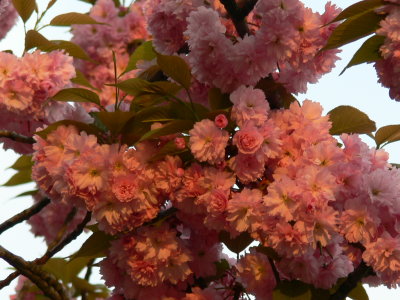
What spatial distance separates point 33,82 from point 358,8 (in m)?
0.97

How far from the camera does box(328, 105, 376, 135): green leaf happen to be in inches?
71.9

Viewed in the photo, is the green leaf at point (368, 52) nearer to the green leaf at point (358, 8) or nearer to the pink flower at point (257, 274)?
the green leaf at point (358, 8)

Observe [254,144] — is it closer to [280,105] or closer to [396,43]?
[280,105]

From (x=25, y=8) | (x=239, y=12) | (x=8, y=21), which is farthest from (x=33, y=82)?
(x=8, y=21)

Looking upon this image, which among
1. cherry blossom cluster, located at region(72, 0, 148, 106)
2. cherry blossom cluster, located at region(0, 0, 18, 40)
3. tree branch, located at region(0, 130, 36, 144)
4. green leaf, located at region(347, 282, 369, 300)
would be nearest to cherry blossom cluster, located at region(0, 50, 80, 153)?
tree branch, located at region(0, 130, 36, 144)

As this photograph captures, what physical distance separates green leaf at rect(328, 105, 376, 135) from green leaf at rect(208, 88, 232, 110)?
30 cm

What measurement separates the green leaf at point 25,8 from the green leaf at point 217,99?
83 centimetres

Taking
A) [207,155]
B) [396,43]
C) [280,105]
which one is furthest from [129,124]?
[396,43]

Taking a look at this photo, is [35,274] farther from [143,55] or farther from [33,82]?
[143,55]

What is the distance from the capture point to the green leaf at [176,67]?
168 centimetres

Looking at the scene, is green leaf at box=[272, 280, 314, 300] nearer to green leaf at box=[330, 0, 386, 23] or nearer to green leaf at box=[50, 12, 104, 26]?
green leaf at box=[330, 0, 386, 23]

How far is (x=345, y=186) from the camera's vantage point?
162cm

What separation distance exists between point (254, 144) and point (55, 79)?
31.4 inches

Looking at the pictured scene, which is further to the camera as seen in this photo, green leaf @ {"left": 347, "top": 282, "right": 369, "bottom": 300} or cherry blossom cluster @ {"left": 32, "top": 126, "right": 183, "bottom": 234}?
green leaf @ {"left": 347, "top": 282, "right": 369, "bottom": 300}
